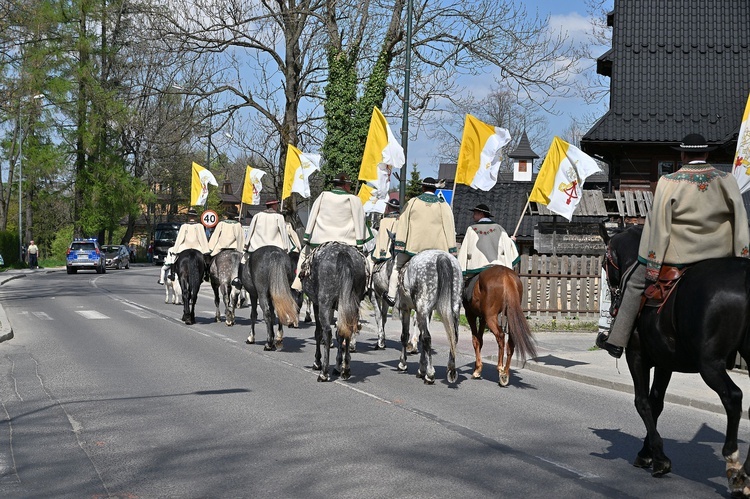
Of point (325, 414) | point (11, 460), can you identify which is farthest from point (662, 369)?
point (11, 460)

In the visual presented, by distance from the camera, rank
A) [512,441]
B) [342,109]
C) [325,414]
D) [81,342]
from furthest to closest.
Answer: [342,109], [81,342], [325,414], [512,441]

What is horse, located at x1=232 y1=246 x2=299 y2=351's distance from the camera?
47.9 feet

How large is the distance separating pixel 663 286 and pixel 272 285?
8641mm

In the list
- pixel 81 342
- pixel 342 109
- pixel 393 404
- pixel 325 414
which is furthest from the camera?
pixel 342 109

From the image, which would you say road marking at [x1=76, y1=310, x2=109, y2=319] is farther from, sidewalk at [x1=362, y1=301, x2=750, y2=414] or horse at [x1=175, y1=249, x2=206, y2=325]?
sidewalk at [x1=362, y1=301, x2=750, y2=414]

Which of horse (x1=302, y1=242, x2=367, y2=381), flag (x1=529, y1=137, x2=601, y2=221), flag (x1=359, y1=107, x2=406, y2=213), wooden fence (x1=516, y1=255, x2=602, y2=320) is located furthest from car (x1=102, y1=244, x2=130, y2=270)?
horse (x1=302, y1=242, x2=367, y2=381)

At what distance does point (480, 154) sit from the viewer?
718 inches

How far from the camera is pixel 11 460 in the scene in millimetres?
7457

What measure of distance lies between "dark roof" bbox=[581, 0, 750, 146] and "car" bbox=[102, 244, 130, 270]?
119ft

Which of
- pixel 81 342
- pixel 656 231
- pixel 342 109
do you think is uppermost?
pixel 342 109

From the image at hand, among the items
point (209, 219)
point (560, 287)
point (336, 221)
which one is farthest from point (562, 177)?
point (209, 219)

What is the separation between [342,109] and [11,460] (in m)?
23.8

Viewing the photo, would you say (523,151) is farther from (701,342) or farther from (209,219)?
A: (701,342)

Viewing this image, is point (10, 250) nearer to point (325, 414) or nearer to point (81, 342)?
point (81, 342)
